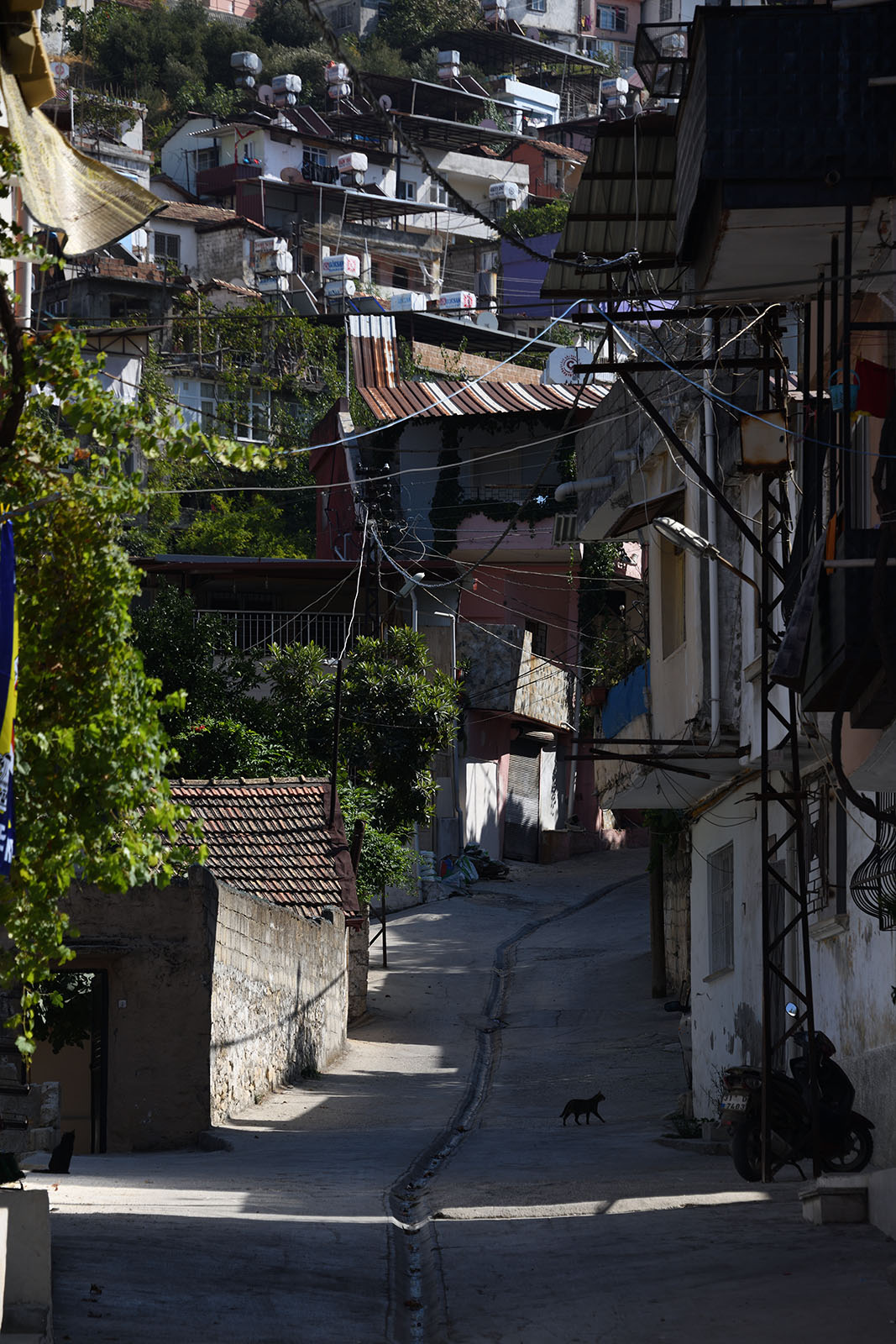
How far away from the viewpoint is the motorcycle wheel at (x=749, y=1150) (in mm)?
12023

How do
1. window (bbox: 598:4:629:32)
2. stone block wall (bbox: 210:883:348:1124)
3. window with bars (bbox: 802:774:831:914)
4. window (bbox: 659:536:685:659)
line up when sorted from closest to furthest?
window with bars (bbox: 802:774:831:914), stone block wall (bbox: 210:883:348:1124), window (bbox: 659:536:685:659), window (bbox: 598:4:629:32)

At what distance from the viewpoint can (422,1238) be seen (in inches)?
395

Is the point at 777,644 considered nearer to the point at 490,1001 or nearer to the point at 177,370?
the point at 490,1001

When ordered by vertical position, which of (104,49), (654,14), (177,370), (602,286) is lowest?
(602,286)

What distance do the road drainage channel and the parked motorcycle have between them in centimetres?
240

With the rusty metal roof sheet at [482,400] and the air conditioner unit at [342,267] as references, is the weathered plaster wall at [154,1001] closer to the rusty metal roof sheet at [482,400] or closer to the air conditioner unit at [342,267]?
the rusty metal roof sheet at [482,400]

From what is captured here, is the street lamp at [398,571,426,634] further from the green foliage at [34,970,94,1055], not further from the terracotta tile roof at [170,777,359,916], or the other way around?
the green foliage at [34,970,94,1055]

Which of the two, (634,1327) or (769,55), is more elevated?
(769,55)

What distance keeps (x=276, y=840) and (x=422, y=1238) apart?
13298 millimetres

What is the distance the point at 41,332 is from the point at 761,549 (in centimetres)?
672

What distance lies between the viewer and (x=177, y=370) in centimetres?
5825

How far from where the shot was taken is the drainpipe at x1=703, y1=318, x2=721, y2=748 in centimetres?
1576

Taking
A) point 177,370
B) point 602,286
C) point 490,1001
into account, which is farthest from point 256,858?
point 177,370

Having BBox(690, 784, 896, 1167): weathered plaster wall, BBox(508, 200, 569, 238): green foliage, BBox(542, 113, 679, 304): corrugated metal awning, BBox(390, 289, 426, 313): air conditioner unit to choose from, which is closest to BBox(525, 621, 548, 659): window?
BBox(390, 289, 426, 313): air conditioner unit
